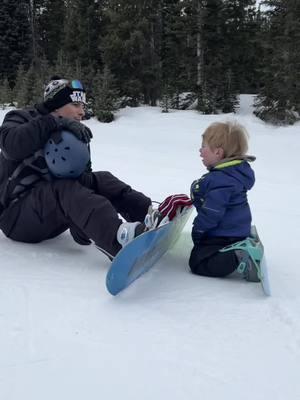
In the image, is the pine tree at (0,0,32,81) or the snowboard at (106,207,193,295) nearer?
→ the snowboard at (106,207,193,295)

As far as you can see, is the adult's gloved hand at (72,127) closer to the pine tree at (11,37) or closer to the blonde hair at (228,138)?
the blonde hair at (228,138)

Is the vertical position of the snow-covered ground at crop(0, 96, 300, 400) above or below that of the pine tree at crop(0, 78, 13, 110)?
above

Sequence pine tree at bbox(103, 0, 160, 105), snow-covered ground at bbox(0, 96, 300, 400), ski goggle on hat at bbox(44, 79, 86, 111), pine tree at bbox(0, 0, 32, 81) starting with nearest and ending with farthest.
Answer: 1. snow-covered ground at bbox(0, 96, 300, 400)
2. ski goggle on hat at bbox(44, 79, 86, 111)
3. pine tree at bbox(103, 0, 160, 105)
4. pine tree at bbox(0, 0, 32, 81)

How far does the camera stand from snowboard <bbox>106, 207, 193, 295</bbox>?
198cm

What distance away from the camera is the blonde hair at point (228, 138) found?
250cm

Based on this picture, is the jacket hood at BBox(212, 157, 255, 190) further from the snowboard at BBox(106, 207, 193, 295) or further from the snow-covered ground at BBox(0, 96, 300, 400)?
the snow-covered ground at BBox(0, 96, 300, 400)

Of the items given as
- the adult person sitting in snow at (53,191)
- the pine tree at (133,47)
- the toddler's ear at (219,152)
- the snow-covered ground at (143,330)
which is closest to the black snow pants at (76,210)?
the adult person sitting in snow at (53,191)

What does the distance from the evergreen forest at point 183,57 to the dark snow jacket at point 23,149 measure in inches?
380

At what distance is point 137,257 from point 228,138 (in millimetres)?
912

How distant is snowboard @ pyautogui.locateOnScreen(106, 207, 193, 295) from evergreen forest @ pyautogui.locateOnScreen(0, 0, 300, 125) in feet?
31.8

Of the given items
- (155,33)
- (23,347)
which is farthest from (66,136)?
(155,33)

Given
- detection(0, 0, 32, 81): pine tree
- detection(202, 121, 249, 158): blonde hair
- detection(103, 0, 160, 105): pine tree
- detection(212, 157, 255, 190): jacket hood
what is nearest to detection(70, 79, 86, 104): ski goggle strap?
detection(202, 121, 249, 158): blonde hair

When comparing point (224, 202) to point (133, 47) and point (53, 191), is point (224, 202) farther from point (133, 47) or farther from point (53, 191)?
point (133, 47)

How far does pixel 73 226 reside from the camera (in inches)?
99.0
